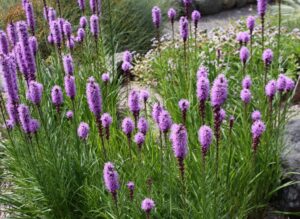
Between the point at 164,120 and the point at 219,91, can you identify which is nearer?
the point at 219,91

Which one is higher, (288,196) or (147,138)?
(147,138)

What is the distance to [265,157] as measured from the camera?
11.5 feet

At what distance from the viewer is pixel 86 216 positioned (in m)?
3.41

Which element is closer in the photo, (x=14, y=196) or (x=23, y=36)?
(x=23, y=36)

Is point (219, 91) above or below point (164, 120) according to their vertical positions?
above

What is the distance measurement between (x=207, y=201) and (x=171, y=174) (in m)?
0.36

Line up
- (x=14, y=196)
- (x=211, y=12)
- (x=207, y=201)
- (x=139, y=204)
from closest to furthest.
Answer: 1. (x=207, y=201)
2. (x=139, y=204)
3. (x=14, y=196)
4. (x=211, y=12)

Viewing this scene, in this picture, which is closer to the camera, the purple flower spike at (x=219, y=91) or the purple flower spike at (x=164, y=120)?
the purple flower spike at (x=219, y=91)

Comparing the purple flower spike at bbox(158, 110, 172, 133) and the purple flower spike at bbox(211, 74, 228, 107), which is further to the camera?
the purple flower spike at bbox(158, 110, 172, 133)

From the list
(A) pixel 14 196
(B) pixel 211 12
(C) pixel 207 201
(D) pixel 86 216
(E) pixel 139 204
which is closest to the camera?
(C) pixel 207 201

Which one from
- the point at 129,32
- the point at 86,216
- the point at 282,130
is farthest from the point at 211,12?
the point at 86,216

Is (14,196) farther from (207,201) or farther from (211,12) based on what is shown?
(211,12)

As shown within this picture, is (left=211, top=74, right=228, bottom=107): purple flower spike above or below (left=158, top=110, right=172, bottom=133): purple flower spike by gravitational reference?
above

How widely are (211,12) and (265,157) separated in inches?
317
